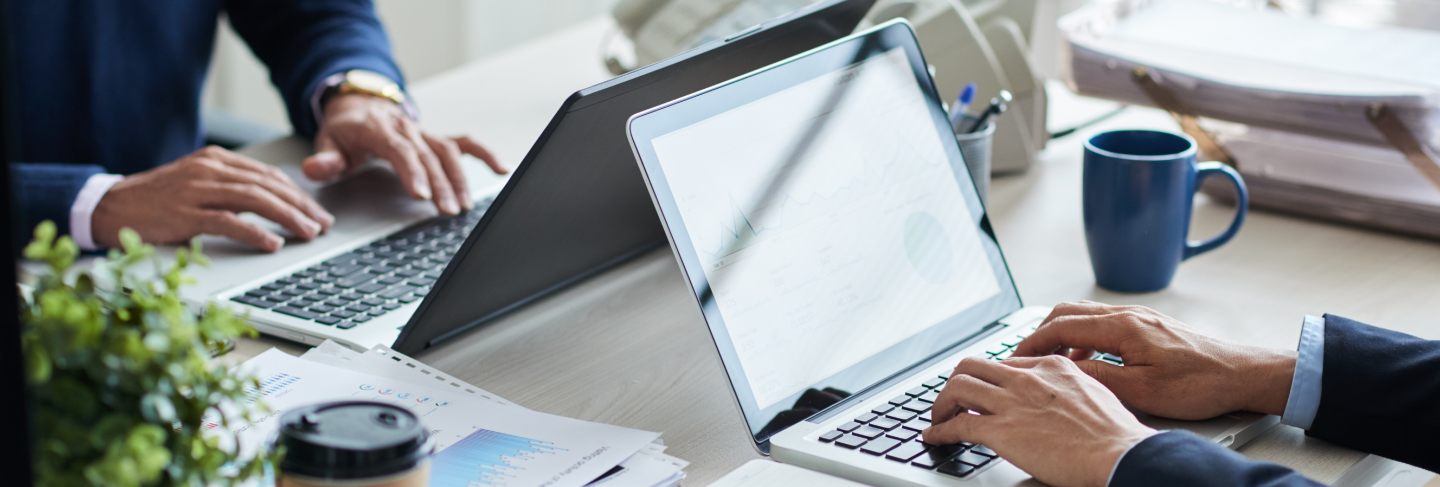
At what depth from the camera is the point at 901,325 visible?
3.28ft

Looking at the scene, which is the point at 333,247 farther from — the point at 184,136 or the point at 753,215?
the point at 184,136

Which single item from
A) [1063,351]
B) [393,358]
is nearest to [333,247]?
[393,358]

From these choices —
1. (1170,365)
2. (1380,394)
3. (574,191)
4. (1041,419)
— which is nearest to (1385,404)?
(1380,394)

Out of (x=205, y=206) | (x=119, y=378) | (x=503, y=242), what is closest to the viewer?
(x=119, y=378)

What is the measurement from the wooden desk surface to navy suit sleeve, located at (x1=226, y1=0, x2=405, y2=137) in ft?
0.77

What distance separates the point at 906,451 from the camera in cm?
86

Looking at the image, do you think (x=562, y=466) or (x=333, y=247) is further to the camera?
(x=333, y=247)

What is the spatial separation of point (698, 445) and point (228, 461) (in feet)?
1.25

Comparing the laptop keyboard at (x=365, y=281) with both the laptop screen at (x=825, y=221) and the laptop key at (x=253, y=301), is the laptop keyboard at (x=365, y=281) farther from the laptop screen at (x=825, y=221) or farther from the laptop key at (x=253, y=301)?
the laptop screen at (x=825, y=221)

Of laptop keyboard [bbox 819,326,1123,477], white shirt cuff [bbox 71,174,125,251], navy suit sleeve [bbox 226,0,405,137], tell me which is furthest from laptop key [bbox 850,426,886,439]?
navy suit sleeve [bbox 226,0,405,137]

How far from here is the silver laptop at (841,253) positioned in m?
0.88

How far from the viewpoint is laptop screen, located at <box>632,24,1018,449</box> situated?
2.96 feet

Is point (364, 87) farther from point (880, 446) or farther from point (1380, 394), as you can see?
point (1380, 394)

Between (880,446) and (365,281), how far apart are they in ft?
1.63
